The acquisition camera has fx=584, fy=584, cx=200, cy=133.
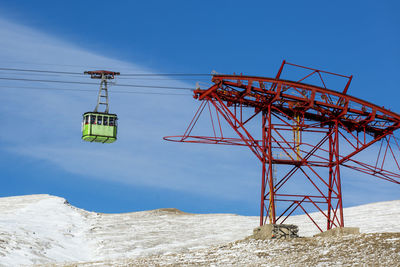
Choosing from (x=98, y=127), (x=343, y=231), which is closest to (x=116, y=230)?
(x=98, y=127)

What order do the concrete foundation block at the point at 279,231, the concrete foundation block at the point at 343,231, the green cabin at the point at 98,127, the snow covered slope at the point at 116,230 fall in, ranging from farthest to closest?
the snow covered slope at the point at 116,230 → the green cabin at the point at 98,127 → the concrete foundation block at the point at 279,231 → the concrete foundation block at the point at 343,231

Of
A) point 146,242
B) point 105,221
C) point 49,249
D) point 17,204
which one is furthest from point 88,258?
point 17,204

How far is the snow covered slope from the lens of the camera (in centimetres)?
5341

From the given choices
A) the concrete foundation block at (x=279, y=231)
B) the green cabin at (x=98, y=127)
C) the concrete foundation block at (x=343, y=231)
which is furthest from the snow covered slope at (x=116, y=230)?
the concrete foundation block at (x=343, y=231)

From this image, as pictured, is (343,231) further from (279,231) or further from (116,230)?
(116,230)

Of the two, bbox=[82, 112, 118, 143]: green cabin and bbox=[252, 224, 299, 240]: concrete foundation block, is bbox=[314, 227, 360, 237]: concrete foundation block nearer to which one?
bbox=[252, 224, 299, 240]: concrete foundation block

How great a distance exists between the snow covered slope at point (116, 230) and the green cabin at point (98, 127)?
1085cm

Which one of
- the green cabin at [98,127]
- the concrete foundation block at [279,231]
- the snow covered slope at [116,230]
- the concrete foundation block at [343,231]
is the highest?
the green cabin at [98,127]

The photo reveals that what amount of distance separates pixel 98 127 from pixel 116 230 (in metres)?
20.8

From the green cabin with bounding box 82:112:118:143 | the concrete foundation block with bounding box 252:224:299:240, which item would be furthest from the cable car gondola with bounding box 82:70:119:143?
the concrete foundation block with bounding box 252:224:299:240

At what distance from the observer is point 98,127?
52188 millimetres

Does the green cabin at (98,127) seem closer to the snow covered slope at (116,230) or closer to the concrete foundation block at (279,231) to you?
the snow covered slope at (116,230)

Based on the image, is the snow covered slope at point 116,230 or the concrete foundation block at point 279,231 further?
the snow covered slope at point 116,230

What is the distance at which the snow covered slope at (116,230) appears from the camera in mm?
53406
